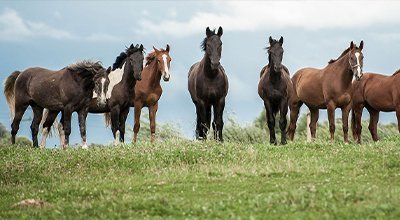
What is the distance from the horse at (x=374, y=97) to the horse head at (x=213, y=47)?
753cm

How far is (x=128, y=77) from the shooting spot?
27.7 m

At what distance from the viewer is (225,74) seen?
26.6 m

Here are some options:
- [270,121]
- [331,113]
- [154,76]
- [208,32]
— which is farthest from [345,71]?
[154,76]

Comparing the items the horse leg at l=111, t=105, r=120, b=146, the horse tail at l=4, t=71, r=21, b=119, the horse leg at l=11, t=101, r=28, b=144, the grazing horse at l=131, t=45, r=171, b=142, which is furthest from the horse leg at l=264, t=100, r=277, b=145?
the horse tail at l=4, t=71, r=21, b=119

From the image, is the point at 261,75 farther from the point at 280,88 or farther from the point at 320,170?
the point at 320,170

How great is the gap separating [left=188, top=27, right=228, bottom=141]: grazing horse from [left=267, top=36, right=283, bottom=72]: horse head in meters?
1.60

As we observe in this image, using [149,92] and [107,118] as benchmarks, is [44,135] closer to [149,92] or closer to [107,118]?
[107,118]

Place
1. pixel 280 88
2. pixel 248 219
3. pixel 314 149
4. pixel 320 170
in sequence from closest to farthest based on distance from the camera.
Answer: pixel 248 219
pixel 320 170
pixel 314 149
pixel 280 88

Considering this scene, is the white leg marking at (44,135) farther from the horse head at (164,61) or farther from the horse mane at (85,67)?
the horse head at (164,61)

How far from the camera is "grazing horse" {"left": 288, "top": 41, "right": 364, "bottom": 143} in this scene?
26.3 meters

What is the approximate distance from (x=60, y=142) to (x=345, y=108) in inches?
380

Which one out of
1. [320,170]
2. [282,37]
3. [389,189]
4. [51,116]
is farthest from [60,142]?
[389,189]

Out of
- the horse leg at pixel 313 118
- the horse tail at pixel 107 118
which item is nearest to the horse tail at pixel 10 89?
the horse tail at pixel 107 118

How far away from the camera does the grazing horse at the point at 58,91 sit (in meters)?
26.4
